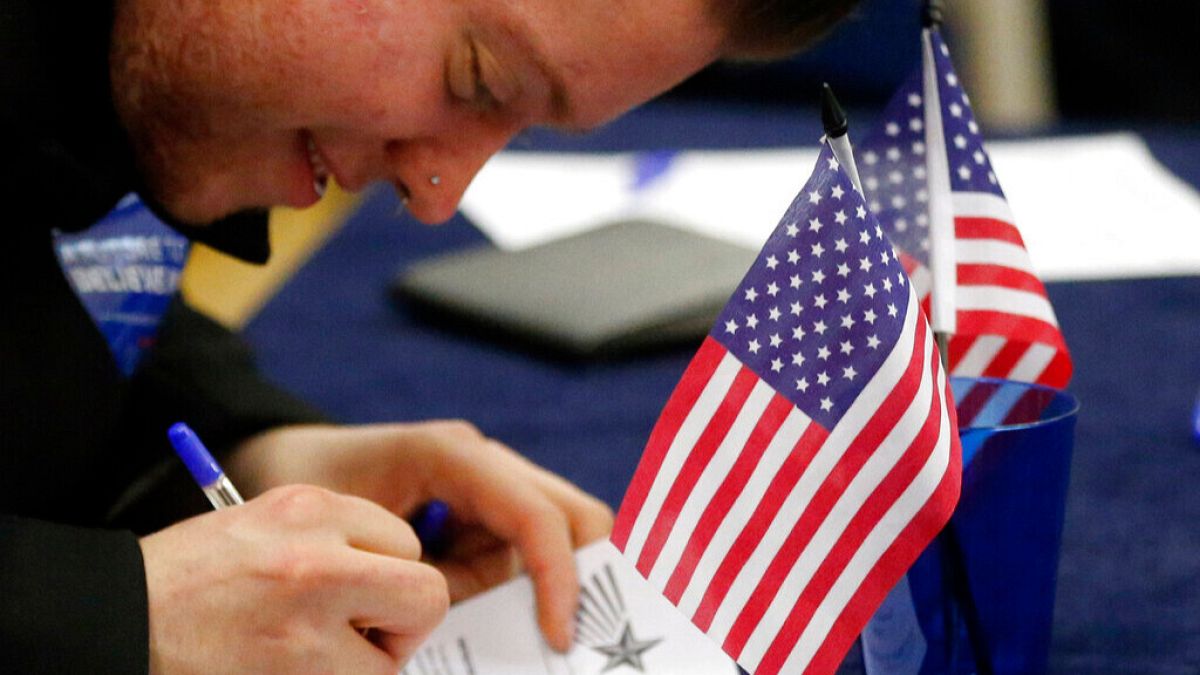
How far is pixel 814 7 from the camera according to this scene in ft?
2.76

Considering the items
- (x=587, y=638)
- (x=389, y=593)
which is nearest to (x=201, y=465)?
(x=389, y=593)

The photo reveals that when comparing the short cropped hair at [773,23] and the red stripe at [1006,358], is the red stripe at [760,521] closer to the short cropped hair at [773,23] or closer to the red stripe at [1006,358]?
the red stripe at [1006,358]

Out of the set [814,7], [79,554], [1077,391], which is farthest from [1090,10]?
[79,554]

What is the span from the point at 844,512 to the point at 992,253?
0.59 ft

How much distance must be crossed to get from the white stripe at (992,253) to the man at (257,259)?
19cm

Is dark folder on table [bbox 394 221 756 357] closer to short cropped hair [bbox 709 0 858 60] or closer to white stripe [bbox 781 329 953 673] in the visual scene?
short cropped hair [bbox 709 0 858 60]

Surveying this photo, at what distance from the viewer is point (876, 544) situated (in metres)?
0.63

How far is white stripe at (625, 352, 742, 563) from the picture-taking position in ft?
2.08

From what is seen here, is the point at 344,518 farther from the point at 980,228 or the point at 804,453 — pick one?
the point at 980,228

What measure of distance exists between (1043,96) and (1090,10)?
207 millimetres

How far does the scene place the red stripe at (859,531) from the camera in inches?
24.2

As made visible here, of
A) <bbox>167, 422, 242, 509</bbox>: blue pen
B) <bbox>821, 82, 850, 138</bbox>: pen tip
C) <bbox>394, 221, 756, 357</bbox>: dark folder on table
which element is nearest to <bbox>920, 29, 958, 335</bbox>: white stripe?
<bbox>821, 82, 850, 138</bbox>: pen tip

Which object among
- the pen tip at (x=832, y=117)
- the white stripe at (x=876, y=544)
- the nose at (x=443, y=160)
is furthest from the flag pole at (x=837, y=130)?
the nose at (x=443, y=160)

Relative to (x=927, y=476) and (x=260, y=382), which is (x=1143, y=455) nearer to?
(x=927, y=476)
